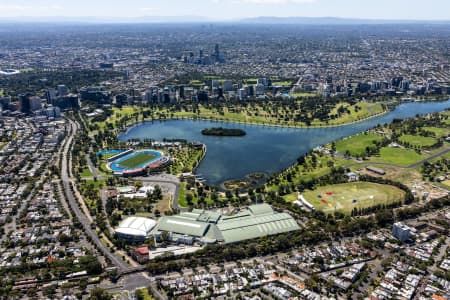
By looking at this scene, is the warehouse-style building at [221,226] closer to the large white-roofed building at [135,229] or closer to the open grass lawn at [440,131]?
the large white-roofed building at [135,229]

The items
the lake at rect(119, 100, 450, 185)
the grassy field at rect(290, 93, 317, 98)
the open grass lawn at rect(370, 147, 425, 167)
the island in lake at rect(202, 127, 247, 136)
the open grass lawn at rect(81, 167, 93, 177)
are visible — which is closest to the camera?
the open grass lawn at rect(81, 167, 93, 177)

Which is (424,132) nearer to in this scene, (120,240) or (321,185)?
(321,185)

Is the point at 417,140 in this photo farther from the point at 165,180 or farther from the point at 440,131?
the point at 165,180


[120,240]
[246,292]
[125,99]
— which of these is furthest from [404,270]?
[125,99]

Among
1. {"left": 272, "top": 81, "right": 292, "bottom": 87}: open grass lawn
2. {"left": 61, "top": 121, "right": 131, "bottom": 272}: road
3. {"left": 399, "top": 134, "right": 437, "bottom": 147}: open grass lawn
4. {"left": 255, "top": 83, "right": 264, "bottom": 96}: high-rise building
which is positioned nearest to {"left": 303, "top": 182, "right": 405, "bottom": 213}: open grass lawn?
{"left": 399, "top": 134, "right": 437, "bottom": 147}: open grass lawn

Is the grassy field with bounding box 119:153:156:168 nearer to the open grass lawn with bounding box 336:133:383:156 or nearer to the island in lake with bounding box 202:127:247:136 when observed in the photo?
the island in lake with bounding box 202:127:247:136

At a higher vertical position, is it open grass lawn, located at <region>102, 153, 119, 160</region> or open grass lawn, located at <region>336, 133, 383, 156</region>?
open grass lawn, located at <region>336, 133, 383, 156</region>
